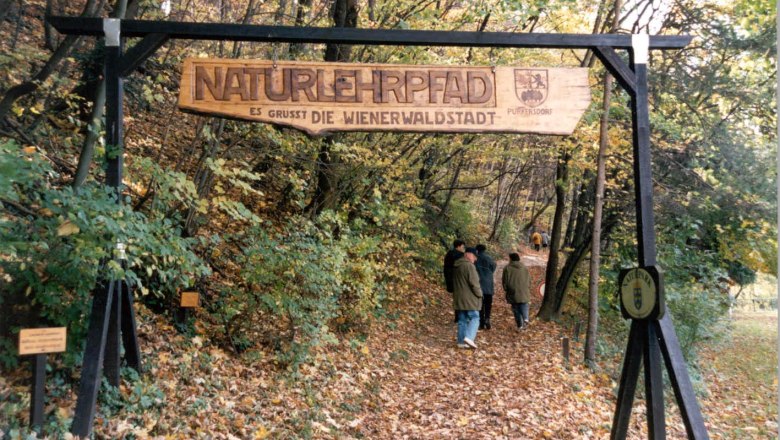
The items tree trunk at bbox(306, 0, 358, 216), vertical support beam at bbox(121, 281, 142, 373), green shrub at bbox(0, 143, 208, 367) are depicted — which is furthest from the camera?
tree trunk at bbox(306, 0, 358, 216)

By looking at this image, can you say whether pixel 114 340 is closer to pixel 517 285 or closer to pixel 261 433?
pixel 261 433

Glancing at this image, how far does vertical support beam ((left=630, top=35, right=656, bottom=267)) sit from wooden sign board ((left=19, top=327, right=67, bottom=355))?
490 centimetres

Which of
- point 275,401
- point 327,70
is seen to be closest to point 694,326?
point 275,401

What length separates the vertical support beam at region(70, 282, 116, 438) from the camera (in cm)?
431

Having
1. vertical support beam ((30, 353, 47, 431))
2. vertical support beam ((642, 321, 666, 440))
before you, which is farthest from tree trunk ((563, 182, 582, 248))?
vertical support beam ((30, 353, 47, 431))

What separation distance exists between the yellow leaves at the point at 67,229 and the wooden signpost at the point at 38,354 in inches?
27.3

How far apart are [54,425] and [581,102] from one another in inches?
207

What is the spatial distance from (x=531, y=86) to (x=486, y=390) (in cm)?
476

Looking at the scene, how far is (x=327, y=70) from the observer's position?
A: 528 centimetres

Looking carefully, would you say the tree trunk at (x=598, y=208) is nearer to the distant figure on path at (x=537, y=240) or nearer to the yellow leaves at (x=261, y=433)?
the yellow leaves at (x=261, y=433)

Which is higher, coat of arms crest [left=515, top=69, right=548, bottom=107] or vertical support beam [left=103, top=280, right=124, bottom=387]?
coat of arms crest [left=515, top=69, right=548, bottom=107]

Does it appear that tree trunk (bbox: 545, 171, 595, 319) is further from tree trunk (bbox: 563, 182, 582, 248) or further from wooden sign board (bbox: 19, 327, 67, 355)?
wooden sign board (bbox: 19, 327, 67, 355)

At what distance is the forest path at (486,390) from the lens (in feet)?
22.2

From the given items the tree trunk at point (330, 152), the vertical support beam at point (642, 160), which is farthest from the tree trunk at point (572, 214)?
the vertical support beam at point (642, 160)
